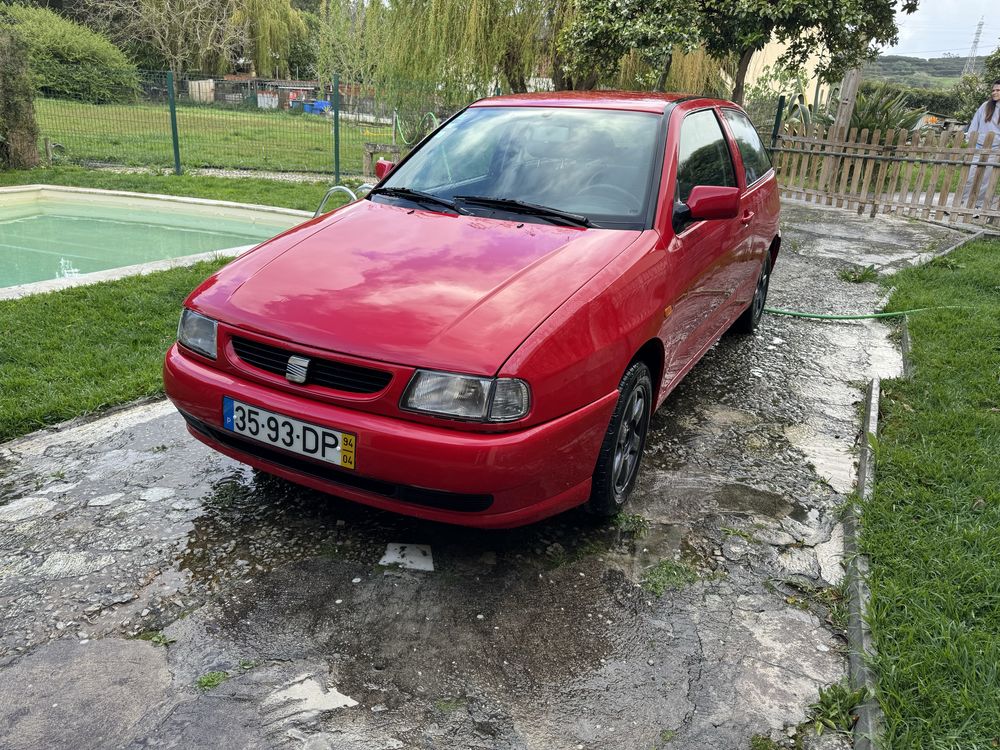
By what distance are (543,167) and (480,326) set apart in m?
1.33

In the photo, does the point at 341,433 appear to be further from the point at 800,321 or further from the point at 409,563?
the point at 800,321

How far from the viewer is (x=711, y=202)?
10.5 ft

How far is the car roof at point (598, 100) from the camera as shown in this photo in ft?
12.0

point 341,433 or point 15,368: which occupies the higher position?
point 341,433

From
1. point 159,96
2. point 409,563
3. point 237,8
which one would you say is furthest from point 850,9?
point 237,8

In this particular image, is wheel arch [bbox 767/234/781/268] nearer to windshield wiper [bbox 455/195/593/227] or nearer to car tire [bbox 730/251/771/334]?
car tire [bbox 730/251/771/334]

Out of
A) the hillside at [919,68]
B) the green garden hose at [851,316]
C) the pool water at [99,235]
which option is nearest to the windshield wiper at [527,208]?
the green garden hose at [851,316]

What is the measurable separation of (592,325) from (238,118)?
15.5 metres

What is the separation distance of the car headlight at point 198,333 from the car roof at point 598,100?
6.74 ft

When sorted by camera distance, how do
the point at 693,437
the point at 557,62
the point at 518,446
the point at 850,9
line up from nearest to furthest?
the point at 518,446 → the point at 693,437 → the point at 850,9 → the point at 557,62

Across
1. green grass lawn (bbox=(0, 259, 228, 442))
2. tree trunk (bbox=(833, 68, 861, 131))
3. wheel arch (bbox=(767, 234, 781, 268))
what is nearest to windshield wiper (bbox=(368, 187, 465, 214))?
green grass lawn (bbox=(0, 259, 228, 442))

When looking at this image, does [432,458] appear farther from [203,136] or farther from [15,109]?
[203,136]

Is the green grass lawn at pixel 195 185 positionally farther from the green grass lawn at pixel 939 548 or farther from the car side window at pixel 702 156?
the green grass lawn at pixel 939 548

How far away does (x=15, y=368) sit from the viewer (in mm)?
4012
